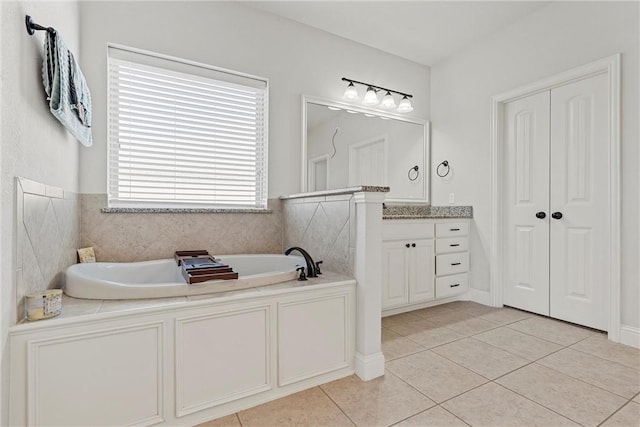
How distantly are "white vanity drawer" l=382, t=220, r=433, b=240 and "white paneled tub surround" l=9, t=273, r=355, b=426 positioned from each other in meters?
1.02

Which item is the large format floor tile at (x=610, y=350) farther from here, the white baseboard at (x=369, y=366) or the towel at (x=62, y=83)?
the towel at (x=62, y=83)

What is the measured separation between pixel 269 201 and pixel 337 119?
106cm

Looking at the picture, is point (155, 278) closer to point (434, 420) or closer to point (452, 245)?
point (434, 420)

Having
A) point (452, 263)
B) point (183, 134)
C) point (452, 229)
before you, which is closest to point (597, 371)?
point (452, 263)

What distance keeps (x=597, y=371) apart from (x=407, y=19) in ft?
9.71

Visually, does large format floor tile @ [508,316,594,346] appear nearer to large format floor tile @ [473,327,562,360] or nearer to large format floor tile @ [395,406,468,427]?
large format floor tile @ [473,327,562,360]

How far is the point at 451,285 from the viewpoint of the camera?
310 centimetres

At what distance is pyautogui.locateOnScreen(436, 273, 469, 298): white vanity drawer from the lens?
118 inches

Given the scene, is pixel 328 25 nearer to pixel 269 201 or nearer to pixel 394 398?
pixel 269 201

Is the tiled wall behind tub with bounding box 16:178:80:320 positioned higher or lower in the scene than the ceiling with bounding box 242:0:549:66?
lower

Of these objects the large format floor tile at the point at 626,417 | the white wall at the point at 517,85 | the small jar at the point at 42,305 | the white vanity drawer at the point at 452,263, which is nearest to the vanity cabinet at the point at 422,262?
the white vanity drawer at the point at 452,263

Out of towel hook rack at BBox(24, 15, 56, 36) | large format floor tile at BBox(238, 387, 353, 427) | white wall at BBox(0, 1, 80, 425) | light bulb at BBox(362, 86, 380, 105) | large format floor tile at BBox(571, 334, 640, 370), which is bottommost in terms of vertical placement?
large format floor tile at BBox(238, 387, 353, 427)

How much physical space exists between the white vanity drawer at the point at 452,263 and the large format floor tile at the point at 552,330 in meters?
0.69

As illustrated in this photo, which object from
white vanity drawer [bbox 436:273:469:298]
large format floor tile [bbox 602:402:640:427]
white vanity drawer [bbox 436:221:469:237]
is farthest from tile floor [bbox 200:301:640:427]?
white vanity drawer [bbox 436:221:469:237]
